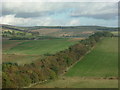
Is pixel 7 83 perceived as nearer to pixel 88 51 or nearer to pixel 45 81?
pixel 45 81

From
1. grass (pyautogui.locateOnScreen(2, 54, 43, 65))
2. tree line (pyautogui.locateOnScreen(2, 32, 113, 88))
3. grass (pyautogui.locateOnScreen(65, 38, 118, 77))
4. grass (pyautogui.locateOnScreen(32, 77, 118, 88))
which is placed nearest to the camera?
tree line (pyautogui.locateOnScreen(2, 32, 113, 88))

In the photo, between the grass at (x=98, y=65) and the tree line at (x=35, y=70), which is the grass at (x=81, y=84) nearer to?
the tree line at (x=35, y=70)

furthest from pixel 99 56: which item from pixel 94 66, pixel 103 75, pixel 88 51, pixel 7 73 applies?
pixel 7 73

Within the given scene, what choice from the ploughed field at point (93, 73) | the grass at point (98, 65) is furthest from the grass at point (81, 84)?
the grass at point (98, 65)

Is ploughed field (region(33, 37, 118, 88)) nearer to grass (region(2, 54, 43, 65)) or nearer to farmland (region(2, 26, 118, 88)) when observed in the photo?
farmland (region(2, 26, 118, 88))

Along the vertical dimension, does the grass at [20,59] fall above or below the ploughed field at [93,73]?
above

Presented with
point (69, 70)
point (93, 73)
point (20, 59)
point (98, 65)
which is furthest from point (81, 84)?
point (20, 59)

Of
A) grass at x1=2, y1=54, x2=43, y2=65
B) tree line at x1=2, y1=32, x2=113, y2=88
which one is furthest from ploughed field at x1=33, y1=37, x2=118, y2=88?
grass at x1=2, y1=54, x2=43, y2=65
